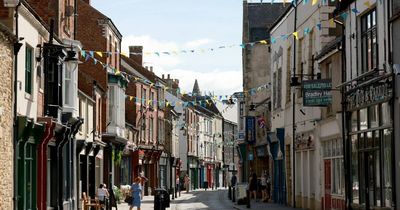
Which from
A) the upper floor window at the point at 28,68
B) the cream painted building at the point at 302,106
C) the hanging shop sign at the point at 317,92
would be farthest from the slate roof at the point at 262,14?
the upper floor window at the point at 28,68

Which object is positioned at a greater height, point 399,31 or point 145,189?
point 399,31

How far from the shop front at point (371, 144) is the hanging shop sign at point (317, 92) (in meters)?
2.88

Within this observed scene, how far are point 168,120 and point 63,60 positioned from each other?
48461 millimetres

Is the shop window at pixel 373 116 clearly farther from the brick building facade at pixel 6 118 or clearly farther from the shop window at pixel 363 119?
the brick building facade at pixel 6 118

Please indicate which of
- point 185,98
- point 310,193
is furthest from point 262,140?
point 185,98

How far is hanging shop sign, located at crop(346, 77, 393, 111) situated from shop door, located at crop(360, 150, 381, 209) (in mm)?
1521

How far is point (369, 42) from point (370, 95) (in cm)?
188

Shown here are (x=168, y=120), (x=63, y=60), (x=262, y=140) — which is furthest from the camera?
(x=168, y=120)

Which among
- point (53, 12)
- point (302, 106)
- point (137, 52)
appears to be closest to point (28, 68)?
point (53, 12)

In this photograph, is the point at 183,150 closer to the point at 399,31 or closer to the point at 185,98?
the point at 185,98

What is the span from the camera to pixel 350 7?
97.2 ft

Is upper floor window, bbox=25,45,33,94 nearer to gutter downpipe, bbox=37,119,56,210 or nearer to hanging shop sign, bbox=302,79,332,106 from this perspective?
gutter downpipe, bbox=37,119,56,210

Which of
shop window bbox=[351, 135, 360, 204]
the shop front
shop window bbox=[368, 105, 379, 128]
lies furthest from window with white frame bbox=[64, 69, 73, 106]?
shop window bbox=[368, 105, 379, 128]

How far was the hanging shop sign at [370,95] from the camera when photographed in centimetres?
2470
